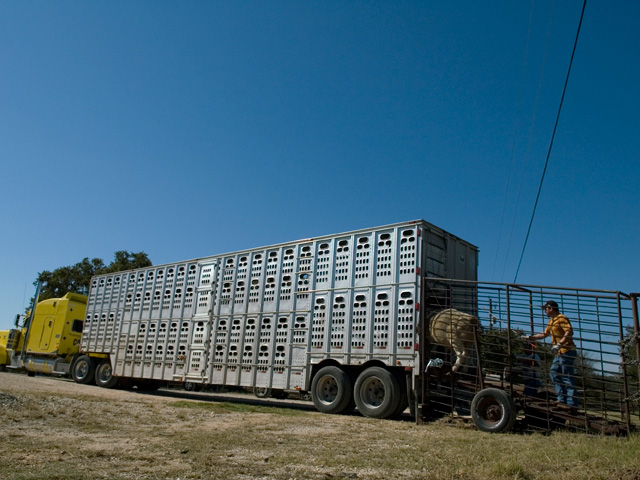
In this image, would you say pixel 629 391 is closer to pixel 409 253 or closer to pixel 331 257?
pixel 409 253

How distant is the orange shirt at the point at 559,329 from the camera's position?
28.8 ft

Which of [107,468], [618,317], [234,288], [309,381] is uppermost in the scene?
[234,288]

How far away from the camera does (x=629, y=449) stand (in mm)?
6523

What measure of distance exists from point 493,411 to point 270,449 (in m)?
4.36

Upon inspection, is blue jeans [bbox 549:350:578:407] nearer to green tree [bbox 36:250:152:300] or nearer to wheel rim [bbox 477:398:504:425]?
wheel rim [bbox 477:398:504:425]

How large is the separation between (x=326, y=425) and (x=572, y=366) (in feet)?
13.7

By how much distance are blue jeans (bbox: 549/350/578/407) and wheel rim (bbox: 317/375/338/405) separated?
15.6ft

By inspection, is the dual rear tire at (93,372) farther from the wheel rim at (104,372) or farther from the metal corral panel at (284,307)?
the metal corral panel at (284,307)

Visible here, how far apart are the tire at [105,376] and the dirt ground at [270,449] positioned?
350 inches

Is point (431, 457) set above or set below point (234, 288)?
below

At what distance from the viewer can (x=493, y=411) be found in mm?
8984

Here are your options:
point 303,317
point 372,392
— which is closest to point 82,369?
point 303,317

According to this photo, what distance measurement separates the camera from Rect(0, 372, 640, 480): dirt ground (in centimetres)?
511

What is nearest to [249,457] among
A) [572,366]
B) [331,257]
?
[572,366]
